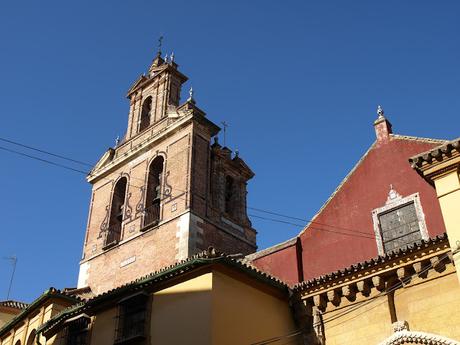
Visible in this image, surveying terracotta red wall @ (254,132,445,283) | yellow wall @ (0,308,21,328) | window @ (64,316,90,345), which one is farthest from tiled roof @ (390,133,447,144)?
yellow wall @ (0,308,21,328)

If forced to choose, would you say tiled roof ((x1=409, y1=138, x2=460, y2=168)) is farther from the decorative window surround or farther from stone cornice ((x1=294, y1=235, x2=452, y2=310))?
the decorative window surround

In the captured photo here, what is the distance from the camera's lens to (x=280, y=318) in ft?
47.4

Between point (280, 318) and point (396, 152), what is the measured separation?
484 cm

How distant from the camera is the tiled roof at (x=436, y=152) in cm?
1135

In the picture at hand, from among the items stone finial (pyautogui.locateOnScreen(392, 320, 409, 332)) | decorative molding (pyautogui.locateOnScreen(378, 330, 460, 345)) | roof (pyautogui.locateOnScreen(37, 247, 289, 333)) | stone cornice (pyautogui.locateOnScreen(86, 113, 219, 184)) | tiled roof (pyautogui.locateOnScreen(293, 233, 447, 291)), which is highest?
stone cornice (pyautogui.locateOnScreen(86, 113, 219, 184))

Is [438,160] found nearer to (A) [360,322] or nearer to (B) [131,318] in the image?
(A) [360,322]

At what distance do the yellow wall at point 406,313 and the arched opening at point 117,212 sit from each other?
11.9 meters

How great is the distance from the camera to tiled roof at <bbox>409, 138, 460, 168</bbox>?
1135 cm

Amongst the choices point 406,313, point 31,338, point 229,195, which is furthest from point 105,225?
point 406,313

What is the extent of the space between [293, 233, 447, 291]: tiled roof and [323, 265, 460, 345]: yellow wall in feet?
1.85

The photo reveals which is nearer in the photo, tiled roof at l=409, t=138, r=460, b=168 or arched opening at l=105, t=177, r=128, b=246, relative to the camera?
tiled roof at l=409, t=138, r=460, b=168

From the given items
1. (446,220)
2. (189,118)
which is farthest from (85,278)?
(446,220)

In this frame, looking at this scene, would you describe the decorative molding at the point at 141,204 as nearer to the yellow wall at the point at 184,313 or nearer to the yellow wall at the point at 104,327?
the yellow wall at the point at 104,327

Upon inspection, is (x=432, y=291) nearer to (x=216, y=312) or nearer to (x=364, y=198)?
(x=364, y=198)
